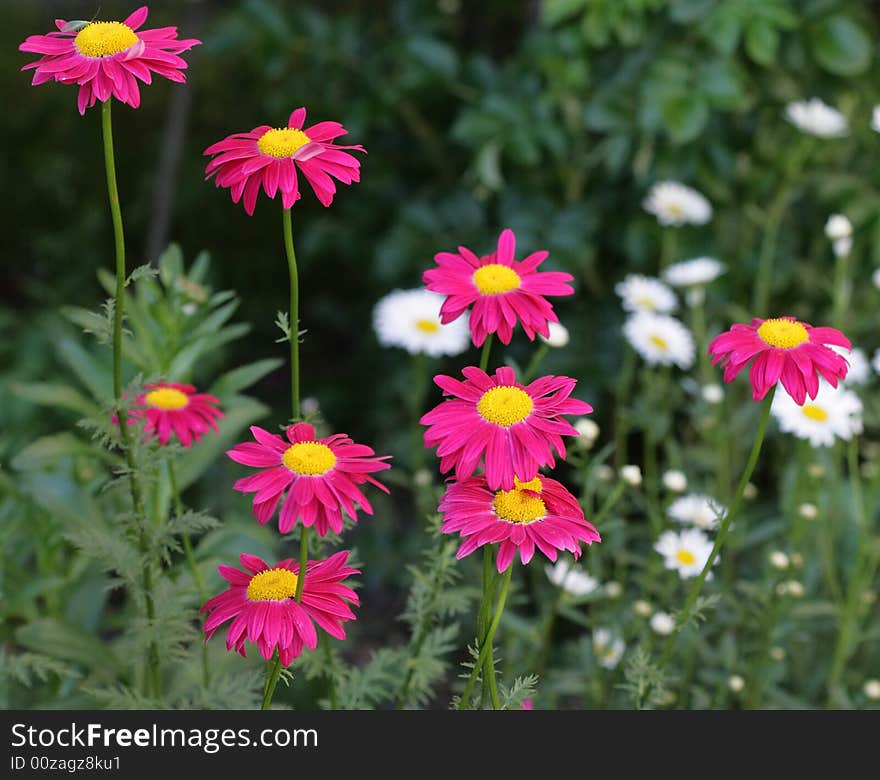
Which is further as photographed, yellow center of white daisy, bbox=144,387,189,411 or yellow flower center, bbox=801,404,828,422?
yellow flower center, bbox=801,404,828,422

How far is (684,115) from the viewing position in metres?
1.81

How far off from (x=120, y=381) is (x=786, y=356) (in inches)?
20.4

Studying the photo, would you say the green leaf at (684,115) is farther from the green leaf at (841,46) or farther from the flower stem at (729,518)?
the flower stem at (729,518)

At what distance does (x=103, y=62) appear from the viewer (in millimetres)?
738

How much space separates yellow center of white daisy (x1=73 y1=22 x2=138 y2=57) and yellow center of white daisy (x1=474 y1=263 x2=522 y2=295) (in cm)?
31

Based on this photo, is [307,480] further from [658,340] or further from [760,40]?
[760,40]

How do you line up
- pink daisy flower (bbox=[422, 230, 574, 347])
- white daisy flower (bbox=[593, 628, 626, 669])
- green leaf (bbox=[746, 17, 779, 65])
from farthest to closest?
green leaf (bbox=[746, 17, 779, 65]) < white daisy flower (bbox=[593, 628, 626, 669]) < pink daisy flower (bbox=[422, 230, 574, 347])

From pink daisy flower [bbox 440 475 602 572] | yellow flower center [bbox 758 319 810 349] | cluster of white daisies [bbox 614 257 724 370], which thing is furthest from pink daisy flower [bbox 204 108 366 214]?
cluster of white daisies [bbox 614 257 724 370]

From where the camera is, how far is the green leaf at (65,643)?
117 cm

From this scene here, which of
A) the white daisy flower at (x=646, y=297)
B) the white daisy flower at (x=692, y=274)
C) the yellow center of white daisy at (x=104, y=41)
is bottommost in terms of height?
the yellow center of white daisy at (x=104, y=41)

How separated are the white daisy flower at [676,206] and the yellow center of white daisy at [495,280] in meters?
1.07

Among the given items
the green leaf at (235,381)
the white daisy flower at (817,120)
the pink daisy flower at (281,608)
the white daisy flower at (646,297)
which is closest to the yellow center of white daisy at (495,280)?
the pink daisy flower at (281,608)

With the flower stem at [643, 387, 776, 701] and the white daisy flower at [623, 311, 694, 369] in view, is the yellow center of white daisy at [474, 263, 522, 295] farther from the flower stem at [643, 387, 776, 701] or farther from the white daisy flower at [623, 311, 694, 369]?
the white daisy flower at [623, 311, 694, 369]

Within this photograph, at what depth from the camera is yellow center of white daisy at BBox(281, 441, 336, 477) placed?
2.27ft
